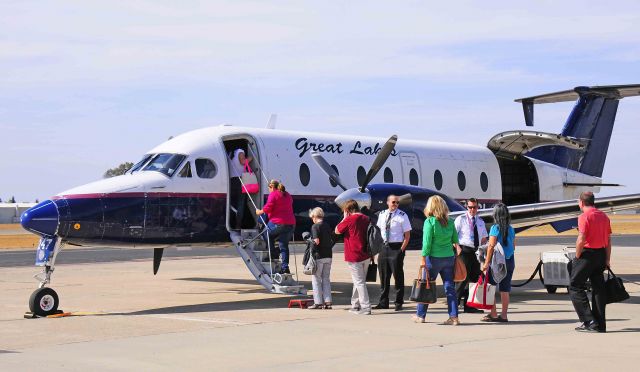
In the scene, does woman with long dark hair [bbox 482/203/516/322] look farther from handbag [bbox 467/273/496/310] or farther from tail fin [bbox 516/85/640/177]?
tail fin [bbox 516/85/640/177]

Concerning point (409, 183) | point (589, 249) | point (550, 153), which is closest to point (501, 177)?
point (550, 153)

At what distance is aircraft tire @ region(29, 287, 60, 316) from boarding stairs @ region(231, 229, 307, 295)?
411 cm

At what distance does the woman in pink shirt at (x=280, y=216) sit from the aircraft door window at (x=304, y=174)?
1.91 metres

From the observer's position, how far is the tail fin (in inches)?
1049

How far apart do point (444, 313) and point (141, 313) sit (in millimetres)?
5006

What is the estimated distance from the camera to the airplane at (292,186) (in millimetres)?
16328

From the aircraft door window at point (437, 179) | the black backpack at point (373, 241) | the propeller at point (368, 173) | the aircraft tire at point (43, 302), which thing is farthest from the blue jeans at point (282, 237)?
the aircraft door window at point (437, 179)

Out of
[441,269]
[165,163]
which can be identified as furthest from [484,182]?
[441,269]

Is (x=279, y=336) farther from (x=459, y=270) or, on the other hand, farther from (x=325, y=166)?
(x=325, y=166)

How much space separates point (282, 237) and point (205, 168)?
2.11m

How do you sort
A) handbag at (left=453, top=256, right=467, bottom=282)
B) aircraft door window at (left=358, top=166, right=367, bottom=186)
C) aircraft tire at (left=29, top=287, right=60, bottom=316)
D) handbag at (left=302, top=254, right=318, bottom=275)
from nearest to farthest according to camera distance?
handbag at (left=453, top=256, right=467, bottom=282)
aircraft tire at (left=29, top=287, right=60, bottom=316)
handbag at (left=302, top=254, right=318, bottom=275)
aircraft door window at (left=358, top=166, right=367, bottom=186)

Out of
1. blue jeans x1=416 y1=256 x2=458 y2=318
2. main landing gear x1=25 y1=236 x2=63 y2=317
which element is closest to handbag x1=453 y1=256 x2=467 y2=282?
blue jeans x1=416 y1=256 x2=458 y2=318

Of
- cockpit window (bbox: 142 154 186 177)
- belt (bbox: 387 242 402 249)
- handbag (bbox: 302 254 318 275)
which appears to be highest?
cockpit window (bbox: 142 154 186 177)

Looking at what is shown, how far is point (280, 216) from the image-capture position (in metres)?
18.1
